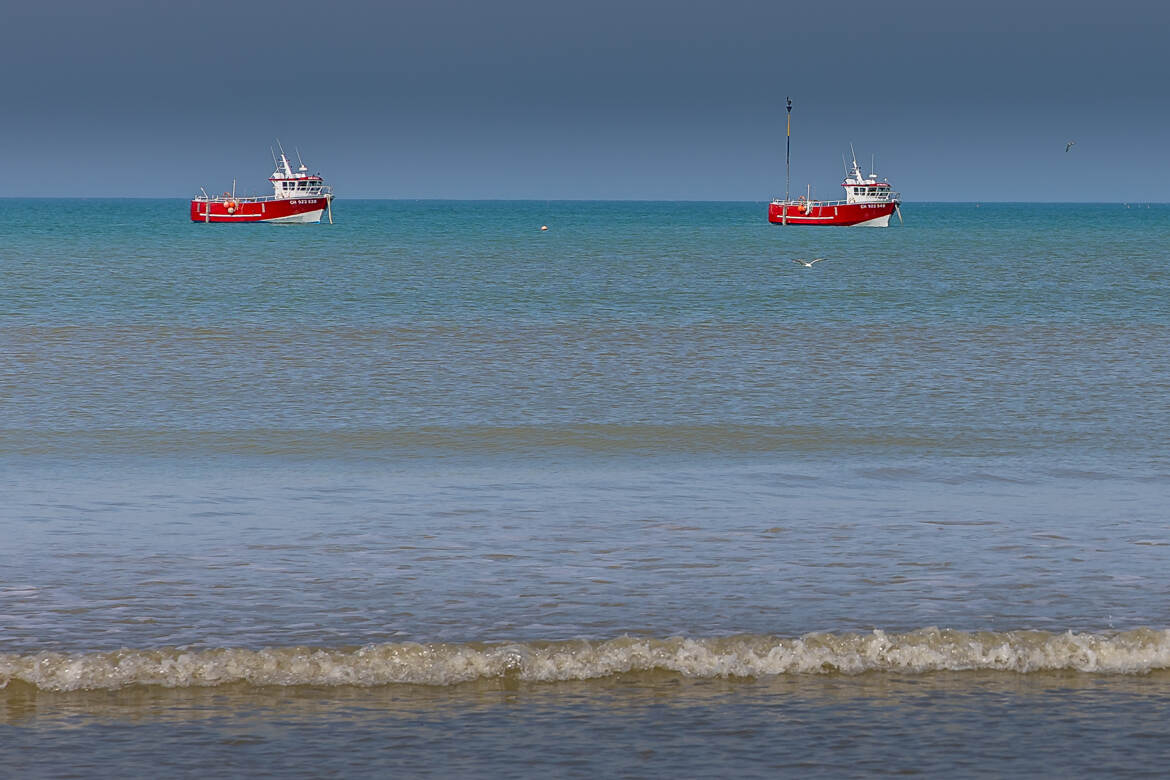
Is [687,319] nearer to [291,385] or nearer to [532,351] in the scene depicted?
[532,351]

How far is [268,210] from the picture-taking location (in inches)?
5320

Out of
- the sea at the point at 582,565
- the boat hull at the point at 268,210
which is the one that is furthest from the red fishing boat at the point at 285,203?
the sea at the point at 582,565

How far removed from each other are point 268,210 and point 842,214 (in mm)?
51807

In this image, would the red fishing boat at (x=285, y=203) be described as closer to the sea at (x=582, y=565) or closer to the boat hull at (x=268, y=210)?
the boat hull at (x=268, y=210)

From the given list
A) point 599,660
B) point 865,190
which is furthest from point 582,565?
point 865,190

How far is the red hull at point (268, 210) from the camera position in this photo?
13488 cm

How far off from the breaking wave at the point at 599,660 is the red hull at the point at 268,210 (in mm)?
129179

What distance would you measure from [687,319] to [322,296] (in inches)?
554

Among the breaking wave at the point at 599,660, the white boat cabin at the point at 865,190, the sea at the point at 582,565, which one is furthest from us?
the white boat cabin at the point at 865,190

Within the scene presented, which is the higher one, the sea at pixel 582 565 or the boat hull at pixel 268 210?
the boat hull at pixel 268 210

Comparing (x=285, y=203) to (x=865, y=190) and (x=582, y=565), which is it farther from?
(x=582, y=565)

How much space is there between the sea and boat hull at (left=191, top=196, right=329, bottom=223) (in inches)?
4274

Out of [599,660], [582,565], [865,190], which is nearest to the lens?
[599,660]

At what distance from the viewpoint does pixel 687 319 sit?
38969mm
